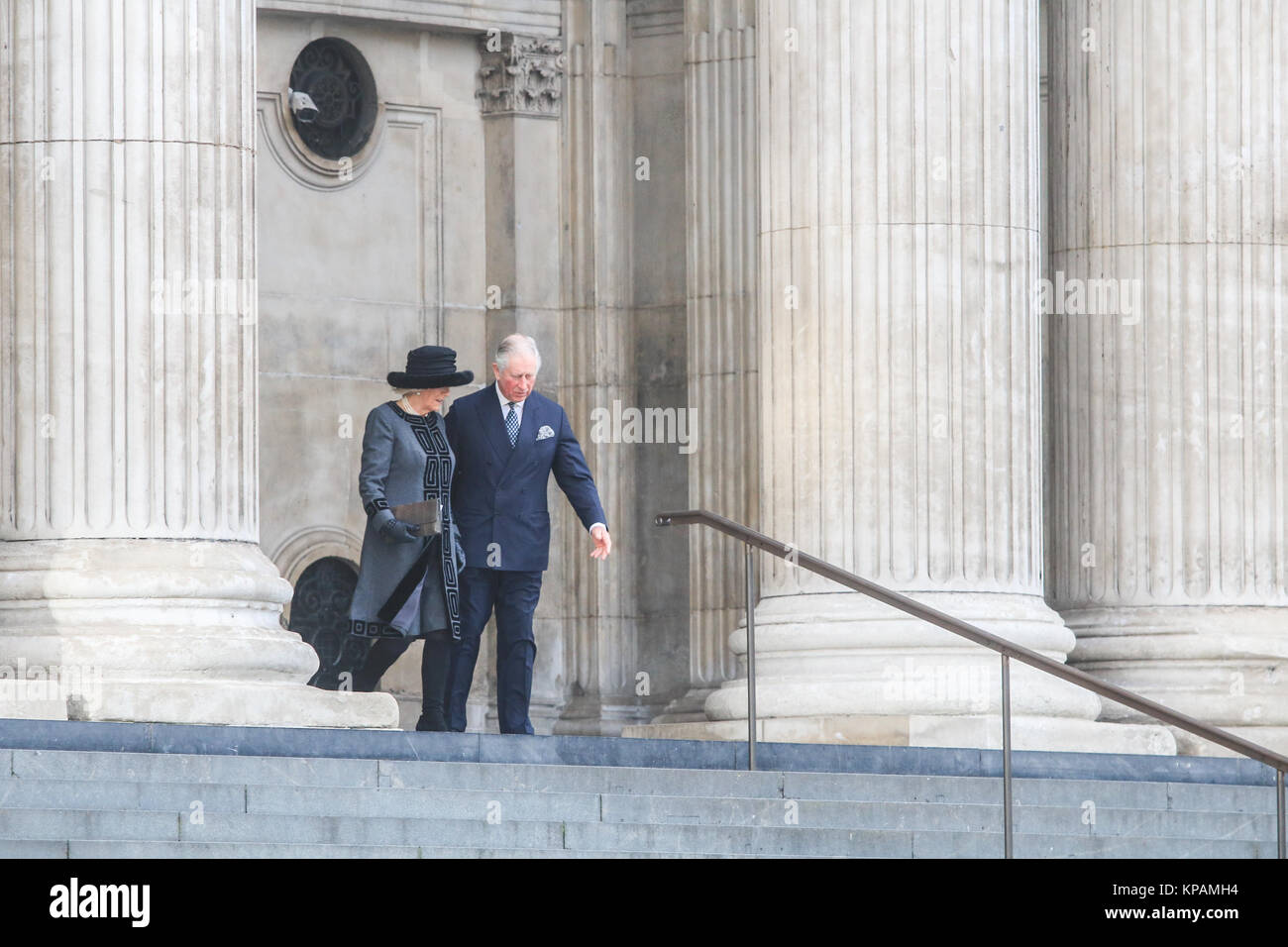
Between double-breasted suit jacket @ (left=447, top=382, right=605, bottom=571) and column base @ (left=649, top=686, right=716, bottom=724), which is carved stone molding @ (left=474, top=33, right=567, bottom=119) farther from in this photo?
double-breasted suit jacket @ (left=447, top=382, right=605, bottom=571)

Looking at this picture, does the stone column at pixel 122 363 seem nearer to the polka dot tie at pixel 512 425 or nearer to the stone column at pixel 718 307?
the polka dot tie at pixel 512 425

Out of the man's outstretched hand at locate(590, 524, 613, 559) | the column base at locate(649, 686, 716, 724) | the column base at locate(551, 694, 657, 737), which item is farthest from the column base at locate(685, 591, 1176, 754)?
the column base at locate(551, 694, 657, 737)

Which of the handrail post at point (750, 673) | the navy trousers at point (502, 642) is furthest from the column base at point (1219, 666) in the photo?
the navy trousers at point (502, 642)

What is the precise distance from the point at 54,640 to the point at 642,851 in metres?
3.28

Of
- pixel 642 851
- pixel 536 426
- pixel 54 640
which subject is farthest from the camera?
pixel 536 426

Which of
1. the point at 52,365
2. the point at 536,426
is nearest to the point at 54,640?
the point at 52,365

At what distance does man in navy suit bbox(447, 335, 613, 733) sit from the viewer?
15.8 metres

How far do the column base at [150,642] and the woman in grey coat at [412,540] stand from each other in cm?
52

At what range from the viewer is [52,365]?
49.6 ft

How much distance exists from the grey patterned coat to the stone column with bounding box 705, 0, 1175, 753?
9.01 ft

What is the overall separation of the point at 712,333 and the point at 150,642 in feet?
26.0

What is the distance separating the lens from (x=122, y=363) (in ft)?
49.6

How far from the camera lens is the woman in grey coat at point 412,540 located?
51.1 ft
